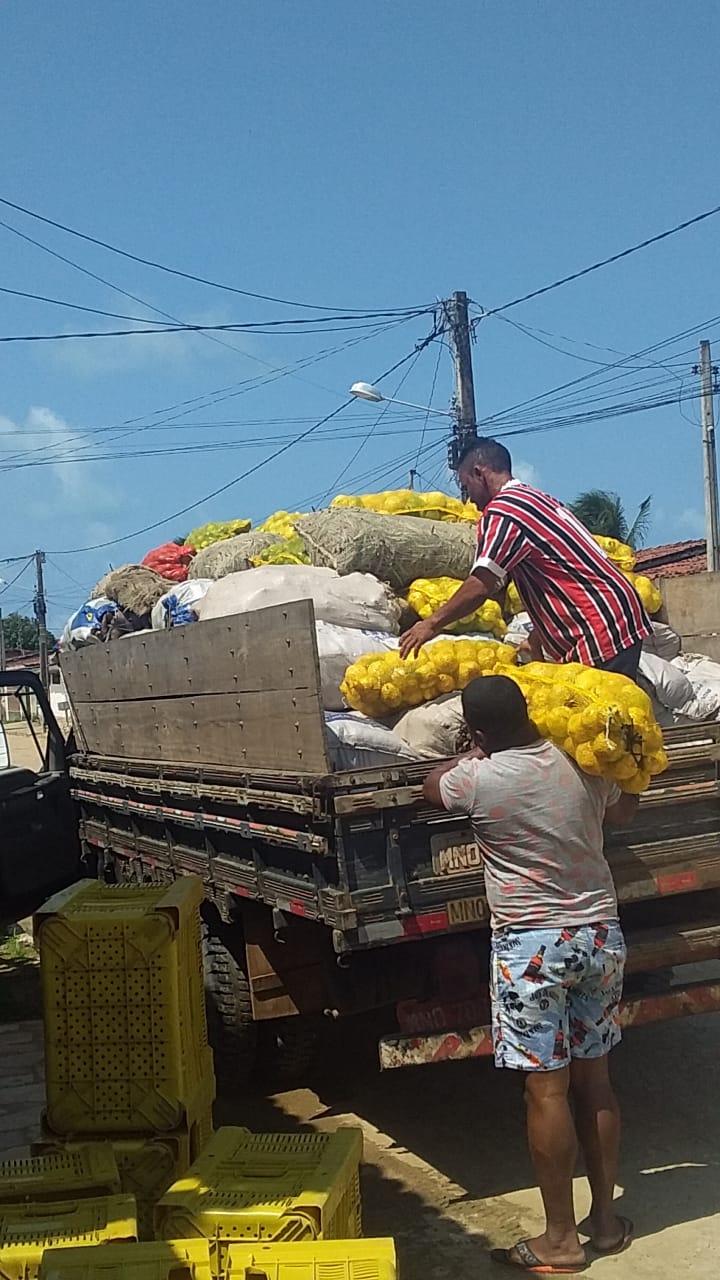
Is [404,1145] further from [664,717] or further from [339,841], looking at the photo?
[664,717]

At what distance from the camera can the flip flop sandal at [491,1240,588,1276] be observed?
3.78m

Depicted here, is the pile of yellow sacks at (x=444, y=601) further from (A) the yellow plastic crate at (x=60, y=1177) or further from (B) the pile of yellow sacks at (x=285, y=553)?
(A) the yellow plastic crate at (x=60, y=1177)

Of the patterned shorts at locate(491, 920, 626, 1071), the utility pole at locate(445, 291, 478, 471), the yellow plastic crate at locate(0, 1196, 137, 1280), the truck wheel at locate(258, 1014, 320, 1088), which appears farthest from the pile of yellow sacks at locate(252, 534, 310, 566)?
the utility pole at locate(445, 291, 478, 471)

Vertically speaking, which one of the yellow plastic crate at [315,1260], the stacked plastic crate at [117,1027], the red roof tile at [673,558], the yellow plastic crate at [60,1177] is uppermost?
the red roof tile at [673,558]

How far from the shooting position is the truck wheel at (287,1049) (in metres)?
5.10

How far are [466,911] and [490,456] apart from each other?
6.06 feet

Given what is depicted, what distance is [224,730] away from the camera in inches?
200

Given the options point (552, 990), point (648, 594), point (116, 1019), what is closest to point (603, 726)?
point (552, 990)

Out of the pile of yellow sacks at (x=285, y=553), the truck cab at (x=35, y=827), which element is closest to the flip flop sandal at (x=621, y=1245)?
the pile of yellow sacks at (x=285, y=553)

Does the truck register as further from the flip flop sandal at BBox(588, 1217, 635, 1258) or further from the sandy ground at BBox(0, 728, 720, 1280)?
the flip flop sandal at BBox(588, 1217, 635, 1258)

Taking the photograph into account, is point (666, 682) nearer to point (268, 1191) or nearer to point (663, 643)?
point (663, 643)

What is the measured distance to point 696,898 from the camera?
4.85m

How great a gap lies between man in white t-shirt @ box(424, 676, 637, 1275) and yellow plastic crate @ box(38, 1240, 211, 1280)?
1.12 metres

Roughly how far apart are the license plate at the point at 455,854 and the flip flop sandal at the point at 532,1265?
1.14 m
